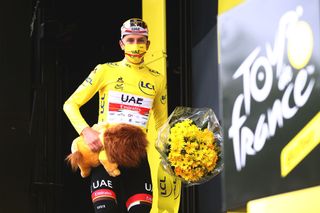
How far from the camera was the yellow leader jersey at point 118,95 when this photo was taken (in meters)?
4.26

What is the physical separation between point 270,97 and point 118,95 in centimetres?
168

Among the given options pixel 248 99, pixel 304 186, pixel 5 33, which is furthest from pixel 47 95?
pixel 304 186

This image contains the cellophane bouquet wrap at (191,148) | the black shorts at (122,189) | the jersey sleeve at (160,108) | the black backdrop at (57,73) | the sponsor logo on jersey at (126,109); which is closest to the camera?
the cellophane bouquet wrap at (191,148)

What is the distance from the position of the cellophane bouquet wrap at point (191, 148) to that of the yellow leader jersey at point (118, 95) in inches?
8.9

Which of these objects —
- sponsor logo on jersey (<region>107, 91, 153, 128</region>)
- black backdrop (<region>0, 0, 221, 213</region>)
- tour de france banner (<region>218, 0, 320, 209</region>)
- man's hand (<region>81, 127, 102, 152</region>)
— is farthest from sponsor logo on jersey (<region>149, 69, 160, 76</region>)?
tour de france banner (<region>218, 0, 320, 209</region>)

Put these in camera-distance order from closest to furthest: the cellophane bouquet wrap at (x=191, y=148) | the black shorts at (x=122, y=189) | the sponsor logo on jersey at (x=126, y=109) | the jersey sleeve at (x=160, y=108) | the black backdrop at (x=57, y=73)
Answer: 1. the cellophane bouquet wrap at (x=191, y=148)
2. the black shorts at (x=122, y=189)
3. the sponsor logo on jersey at (x=126, y=109)
4. the jersey sleeve at (x=160, y=108)
5. the black backdrop at (x=57, y=73)

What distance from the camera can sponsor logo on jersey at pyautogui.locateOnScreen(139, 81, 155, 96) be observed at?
434 centimetres

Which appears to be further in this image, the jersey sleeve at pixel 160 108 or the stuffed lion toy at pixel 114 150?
the jersey sleeve at pixel 160 108

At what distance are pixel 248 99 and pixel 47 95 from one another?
8.51 ft

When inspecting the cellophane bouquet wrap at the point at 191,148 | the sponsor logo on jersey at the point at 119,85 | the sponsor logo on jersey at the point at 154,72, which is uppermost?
the sponsor logo on jersey at the point at 154,72

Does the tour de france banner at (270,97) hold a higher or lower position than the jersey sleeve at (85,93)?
lower

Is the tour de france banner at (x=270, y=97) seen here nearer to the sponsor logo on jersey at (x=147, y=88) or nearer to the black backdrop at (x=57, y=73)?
the sponsor logo on jersey at (x=147, y=88)

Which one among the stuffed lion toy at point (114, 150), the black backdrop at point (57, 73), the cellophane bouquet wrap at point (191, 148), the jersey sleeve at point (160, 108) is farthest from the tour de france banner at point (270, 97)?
the black backdrop at point (57, 73)

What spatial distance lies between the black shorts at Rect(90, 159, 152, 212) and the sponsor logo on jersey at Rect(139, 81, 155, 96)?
0.52m
